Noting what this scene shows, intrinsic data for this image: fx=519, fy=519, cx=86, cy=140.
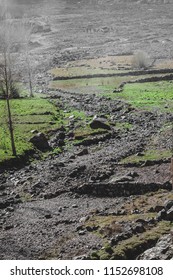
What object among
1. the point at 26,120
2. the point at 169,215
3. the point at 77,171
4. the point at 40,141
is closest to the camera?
the point at 169,215

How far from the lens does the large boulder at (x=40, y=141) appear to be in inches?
2130

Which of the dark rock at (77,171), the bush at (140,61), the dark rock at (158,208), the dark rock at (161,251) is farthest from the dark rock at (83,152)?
the bush at (140,61)

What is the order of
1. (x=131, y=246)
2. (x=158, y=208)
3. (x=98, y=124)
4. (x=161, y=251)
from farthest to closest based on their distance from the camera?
(x=98, y=124)
(x=158, y=208)
(x=131, y=246)
(x=161, y=251)

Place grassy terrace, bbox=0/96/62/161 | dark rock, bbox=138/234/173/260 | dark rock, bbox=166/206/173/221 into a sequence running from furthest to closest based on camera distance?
grassy terrace, bbox=0/96/62/161
dark rock, bbox=166/206/173/221
dark rock, bbox=138/234/173/260

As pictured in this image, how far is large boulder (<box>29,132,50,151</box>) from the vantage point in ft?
177

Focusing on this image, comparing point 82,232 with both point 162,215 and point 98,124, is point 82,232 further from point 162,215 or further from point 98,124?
point 98,124

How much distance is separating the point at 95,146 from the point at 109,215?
2078 centimetres

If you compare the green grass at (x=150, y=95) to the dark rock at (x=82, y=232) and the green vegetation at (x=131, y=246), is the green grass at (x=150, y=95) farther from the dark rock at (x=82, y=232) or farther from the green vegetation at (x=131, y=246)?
the green vegetation at (x=131, y=246)

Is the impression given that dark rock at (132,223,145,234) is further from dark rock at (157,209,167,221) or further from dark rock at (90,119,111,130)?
dark rock at (90,119,111,130)

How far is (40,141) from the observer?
179ft

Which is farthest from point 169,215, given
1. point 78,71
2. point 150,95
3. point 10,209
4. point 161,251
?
point 78,71

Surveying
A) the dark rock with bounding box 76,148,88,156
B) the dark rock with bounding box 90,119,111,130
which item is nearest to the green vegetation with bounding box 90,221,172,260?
the dark rock with bounding box 76,148,88,156
